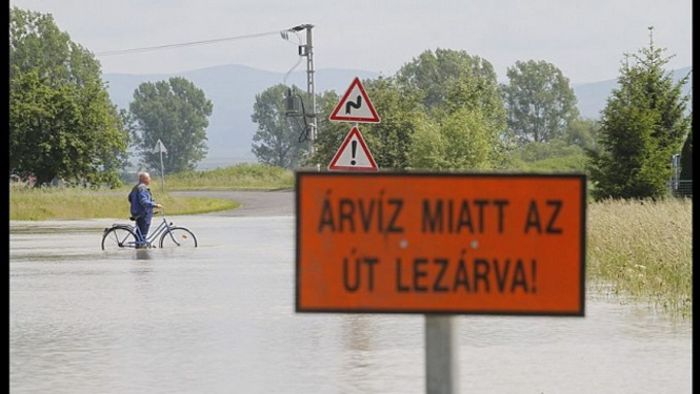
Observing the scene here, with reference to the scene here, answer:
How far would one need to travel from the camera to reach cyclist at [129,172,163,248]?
30359mm

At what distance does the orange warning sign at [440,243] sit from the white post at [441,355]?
0.06 m

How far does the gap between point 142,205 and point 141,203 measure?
53mm

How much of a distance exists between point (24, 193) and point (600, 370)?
50230mm

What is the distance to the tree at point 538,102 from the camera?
137500 millimetres

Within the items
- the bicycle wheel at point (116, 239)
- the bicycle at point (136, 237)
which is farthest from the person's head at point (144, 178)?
the bicycle wheel at point (116, 239)

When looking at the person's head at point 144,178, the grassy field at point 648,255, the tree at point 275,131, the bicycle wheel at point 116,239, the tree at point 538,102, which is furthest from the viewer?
the tree at point 275,131

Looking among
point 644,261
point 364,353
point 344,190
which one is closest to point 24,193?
point 644,261

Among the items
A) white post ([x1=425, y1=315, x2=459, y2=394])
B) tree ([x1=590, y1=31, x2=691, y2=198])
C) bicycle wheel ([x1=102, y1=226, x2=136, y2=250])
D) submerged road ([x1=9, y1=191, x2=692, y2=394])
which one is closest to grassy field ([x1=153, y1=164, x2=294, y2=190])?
tree ([x1=590, y1=31, x2=691, y2=198])

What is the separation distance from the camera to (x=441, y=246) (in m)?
3.97

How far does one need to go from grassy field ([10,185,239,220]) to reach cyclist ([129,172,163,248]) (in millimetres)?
20125

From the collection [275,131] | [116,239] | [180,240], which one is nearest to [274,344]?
[116,239]

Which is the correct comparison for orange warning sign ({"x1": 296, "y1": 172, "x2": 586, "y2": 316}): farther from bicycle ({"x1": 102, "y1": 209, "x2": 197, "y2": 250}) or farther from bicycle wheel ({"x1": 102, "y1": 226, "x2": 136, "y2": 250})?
bicycle wheel ({"x1": 102, "y1": 226, "x2": 136, "y2": 250})

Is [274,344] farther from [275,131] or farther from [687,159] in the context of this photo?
[275,131]

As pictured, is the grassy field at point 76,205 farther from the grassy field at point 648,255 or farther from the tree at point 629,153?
the grassy field at point 648,255
